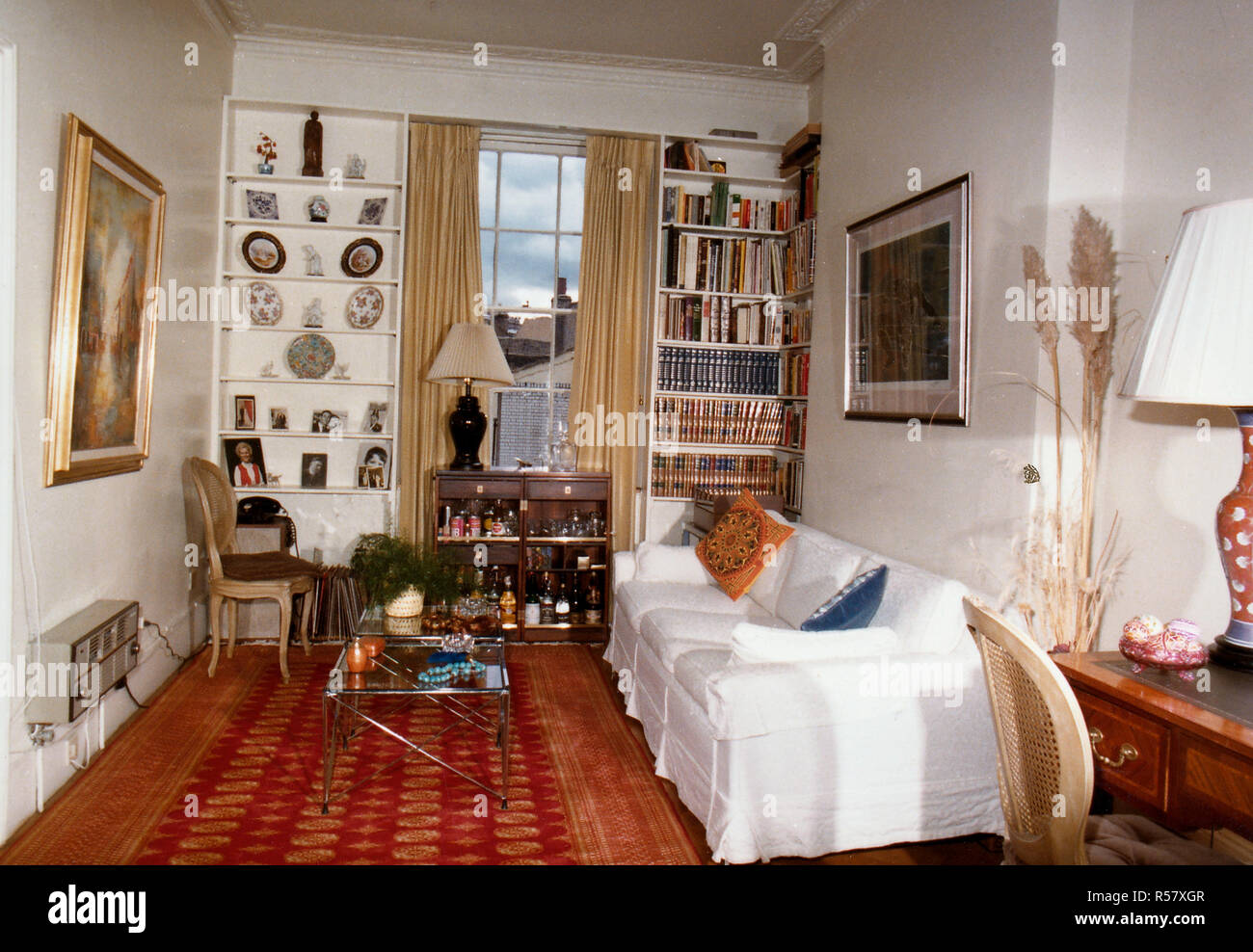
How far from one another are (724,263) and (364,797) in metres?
3.85

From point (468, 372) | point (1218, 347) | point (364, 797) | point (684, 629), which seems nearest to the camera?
point (1218, 347)

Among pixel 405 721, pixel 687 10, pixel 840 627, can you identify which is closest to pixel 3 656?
pixel 405 721

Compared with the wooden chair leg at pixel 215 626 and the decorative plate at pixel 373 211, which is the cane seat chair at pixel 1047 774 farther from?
the decorative plate at pixel 373 211

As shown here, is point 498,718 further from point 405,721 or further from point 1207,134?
point 1207,134

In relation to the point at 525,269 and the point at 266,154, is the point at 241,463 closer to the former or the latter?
the point at 266,154

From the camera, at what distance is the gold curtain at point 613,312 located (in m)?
5.53

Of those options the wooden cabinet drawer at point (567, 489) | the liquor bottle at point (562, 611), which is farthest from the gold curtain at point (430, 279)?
the liquor bottle at point (562, 611)

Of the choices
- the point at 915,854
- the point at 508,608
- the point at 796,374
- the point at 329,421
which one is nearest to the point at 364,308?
the point at 329,421

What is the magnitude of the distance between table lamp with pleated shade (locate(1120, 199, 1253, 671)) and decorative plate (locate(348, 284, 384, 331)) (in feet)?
14.5

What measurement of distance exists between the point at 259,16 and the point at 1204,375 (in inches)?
202

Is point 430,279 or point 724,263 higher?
point 724,263

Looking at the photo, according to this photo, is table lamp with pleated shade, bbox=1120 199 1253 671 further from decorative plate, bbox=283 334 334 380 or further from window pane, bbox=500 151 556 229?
decorative plate, bbox=283 334 334 380

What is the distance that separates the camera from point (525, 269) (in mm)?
5703

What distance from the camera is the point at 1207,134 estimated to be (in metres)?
2.37
